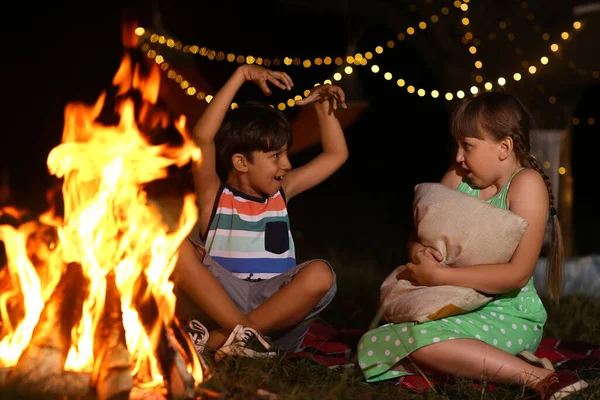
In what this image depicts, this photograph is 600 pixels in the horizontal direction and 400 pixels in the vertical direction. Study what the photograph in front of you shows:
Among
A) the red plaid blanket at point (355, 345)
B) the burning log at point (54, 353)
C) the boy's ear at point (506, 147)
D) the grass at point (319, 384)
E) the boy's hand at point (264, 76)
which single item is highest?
the boy's hand at point (264, 76)

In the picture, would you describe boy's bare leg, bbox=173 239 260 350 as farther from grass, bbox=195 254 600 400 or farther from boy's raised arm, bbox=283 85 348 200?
boy's raised arm, bbox=283 85 348 200

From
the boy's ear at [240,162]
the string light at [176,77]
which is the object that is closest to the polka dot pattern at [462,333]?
the boy's ear at [240,162]

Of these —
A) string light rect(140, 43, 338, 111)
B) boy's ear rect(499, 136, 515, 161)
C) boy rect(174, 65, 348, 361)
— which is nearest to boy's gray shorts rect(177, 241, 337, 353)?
boy rect(174, 65, 348, 361)

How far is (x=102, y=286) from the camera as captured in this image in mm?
2461

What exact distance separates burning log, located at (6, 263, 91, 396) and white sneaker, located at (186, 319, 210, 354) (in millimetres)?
586

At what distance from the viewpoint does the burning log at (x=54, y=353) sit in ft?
7.67

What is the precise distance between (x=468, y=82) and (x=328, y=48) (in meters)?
3.74

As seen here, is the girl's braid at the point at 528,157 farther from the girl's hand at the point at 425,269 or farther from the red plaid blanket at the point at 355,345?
the red plaid blanket at the point at 355,345

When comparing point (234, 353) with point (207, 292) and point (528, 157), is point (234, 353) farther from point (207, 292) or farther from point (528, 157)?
point (528, 157)

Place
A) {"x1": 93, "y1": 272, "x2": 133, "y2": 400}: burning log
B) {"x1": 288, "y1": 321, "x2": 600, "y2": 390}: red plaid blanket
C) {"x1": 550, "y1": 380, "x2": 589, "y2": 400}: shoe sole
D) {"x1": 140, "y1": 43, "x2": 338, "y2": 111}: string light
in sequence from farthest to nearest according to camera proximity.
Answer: {"x1": 140, "y1": 43, "x2": 338, "y2": 111}: string light < {"x1": 288, "y1": 321, "x2": 600, "y2": 390}: red plaid blanket < {"x1": 550, "y1": 380, "x2": 589, "y2": 400}: shoe sole < {"x1": 93, "y1": 272, "x2": 133, "y2": 400}: burning log

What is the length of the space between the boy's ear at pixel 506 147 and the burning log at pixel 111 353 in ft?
5.00

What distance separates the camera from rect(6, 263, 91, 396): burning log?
2.34 meters

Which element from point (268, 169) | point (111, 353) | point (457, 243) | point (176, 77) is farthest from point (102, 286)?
point (176, 77)

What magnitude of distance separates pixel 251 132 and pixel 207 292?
28.7 inches
